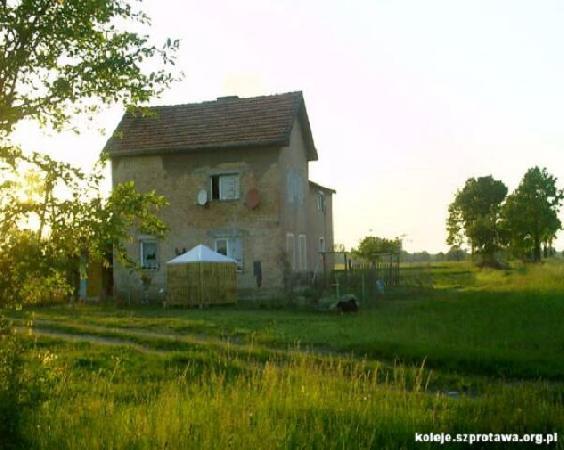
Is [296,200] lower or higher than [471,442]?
higher

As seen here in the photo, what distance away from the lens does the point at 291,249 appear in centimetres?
2931

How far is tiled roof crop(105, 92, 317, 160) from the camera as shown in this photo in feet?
92.8

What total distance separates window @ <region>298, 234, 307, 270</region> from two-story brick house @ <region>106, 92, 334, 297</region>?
3.8 inches

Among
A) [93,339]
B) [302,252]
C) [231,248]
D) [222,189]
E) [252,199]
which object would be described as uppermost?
[222,189]

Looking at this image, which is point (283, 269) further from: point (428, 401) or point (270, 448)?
point (270, 448)

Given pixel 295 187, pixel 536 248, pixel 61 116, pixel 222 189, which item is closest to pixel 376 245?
pixel 295 187

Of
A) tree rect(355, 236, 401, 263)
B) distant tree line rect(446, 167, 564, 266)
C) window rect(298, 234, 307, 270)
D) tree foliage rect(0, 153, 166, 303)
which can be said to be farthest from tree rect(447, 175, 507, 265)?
tree foliage rect(0, 153, 166, 303)

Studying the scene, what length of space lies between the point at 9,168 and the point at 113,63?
200 centimetres

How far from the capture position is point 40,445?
6.58 meters

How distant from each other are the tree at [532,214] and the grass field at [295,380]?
178 ft

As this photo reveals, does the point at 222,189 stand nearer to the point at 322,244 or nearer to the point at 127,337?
the point at 322,244

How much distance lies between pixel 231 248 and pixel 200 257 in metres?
2.43

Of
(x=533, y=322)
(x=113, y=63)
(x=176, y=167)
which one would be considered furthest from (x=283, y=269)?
(x=113, y=63)

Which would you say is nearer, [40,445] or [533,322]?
[40,445]
